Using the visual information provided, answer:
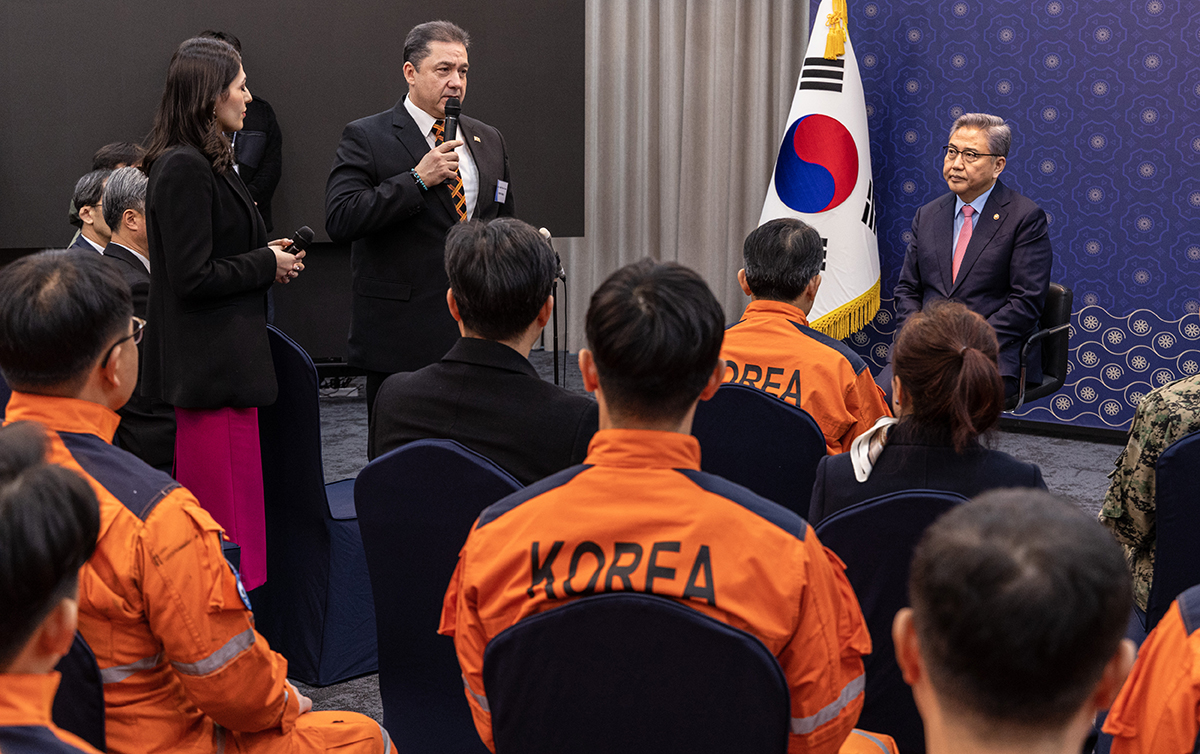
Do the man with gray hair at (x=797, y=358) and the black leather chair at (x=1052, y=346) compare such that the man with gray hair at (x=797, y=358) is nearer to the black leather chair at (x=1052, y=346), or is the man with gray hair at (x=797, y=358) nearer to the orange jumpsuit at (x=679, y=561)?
the orange jumpsuit at (x=679, y=561)

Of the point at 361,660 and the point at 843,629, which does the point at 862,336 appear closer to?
the point at 361,660

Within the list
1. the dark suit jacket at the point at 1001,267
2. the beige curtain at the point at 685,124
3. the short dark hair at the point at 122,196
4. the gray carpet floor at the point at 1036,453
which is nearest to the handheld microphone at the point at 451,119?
the short dark hair at the point at 122,196

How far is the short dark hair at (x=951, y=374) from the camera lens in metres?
1.64

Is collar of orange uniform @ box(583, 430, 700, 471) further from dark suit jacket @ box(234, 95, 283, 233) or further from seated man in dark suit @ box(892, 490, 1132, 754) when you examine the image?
dark suit jacket @ box(234, 95, 283, 233)

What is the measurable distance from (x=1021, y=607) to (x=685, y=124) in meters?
6.05

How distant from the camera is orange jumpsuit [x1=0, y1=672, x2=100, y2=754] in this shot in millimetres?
796

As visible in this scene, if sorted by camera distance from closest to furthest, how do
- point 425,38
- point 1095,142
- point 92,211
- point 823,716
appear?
point 823,716, point 92,211, point 425,38, point 1095,142

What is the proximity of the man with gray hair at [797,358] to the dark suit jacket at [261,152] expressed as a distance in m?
2.87

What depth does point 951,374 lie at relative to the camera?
166cm

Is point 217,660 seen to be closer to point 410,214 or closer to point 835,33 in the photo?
point 410,214

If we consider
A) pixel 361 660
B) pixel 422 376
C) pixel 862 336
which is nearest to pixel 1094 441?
pixel 862 336

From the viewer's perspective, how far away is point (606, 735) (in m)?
1.05

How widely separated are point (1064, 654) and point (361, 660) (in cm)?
210

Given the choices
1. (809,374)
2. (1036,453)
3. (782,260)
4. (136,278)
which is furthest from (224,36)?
(1036,453)
